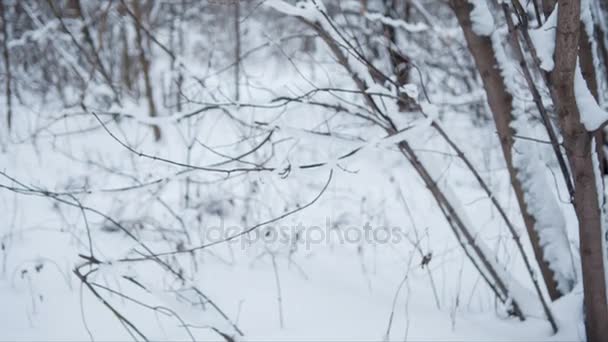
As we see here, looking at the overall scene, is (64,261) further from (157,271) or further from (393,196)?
(393,196)

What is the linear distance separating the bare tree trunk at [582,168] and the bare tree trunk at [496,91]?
51 cm

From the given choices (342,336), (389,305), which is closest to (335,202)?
(389,305)

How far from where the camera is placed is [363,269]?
3133mm

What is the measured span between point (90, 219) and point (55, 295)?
3.42ft

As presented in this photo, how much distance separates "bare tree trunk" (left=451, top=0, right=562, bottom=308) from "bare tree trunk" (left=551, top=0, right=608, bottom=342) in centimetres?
51

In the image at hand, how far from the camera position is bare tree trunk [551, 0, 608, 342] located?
4.72 ft

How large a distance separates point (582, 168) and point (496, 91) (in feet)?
2.31

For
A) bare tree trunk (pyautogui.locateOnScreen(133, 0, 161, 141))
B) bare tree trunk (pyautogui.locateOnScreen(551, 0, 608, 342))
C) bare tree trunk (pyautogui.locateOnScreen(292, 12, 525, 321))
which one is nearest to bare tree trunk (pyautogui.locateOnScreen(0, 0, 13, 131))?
bare tree trunk (pyautogui.locateOnScreen(133, 0, 161, 141))

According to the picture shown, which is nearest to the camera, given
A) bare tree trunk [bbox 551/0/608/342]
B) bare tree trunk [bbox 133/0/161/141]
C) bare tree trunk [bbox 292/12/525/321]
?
bare tree trunk [bbox 551/0/608/342]

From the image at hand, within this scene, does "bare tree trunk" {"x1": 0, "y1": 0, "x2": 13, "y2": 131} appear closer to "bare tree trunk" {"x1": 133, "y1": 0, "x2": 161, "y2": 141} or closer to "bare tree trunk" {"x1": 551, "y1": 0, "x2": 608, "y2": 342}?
"bare tree trunk" {"x1": 133, "y1": 0, "x2": 161, "y2": 141}

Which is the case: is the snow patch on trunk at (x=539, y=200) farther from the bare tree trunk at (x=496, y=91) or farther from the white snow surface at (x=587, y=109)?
the white snow surface at (x=587, y=109)

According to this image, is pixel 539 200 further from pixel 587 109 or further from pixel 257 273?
pixel 257 273

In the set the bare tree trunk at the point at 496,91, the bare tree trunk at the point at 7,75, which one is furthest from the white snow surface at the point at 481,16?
the bare tree trunk at the point at 7,75

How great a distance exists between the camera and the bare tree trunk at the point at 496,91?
2.13 meters
